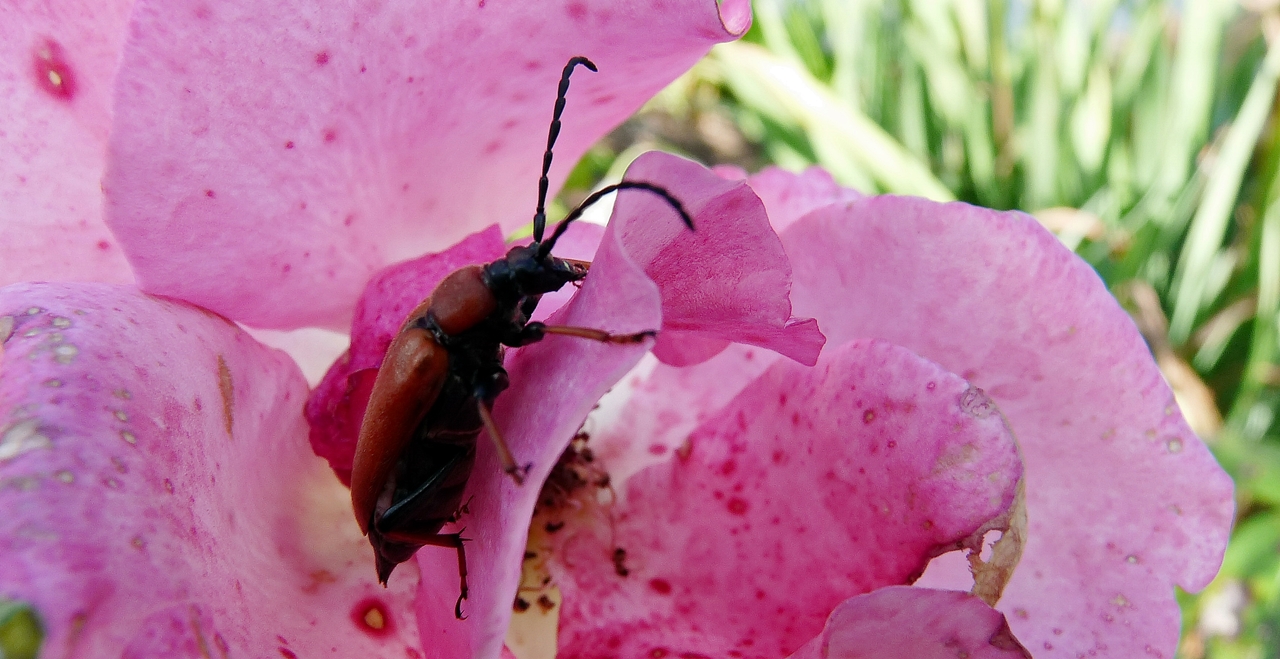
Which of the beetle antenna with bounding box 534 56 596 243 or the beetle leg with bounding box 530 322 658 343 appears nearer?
the beetle leg with bounding box 530 322 658 343

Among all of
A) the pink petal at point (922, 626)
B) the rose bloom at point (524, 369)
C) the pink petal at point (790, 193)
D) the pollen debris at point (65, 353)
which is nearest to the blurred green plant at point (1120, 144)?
the pink petal at point (790, 193)

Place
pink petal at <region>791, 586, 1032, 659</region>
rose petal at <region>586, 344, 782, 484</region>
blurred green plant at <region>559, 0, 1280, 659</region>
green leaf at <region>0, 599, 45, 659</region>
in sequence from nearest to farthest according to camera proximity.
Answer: green leaf at <region>0, 599, 45, 659</region>
pink petal at <region>791, 586, 1032, 659</region>
rose petal at <region>586, 344, 782, 484</region>
blurred green plant at <region>559, 0, 1280, 659</region>

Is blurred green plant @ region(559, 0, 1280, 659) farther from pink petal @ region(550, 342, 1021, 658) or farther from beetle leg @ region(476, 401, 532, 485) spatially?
beetle leg @ region(476, 401, 532, 485)

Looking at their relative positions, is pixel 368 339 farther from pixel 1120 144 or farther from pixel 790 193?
pixel 1120 144

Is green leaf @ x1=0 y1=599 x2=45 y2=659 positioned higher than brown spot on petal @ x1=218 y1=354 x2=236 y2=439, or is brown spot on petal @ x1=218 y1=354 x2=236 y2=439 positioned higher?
green leaf @ x1=0 y1=599 x2=45 y2=659

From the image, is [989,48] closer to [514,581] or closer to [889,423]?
[889,423]

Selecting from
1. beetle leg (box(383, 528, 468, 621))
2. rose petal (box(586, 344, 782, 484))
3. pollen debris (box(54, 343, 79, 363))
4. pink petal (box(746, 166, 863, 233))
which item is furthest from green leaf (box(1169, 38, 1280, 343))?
pollen debris (box(54, 343, 79, 363))

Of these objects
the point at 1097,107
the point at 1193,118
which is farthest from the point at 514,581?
the point at 1097,107
